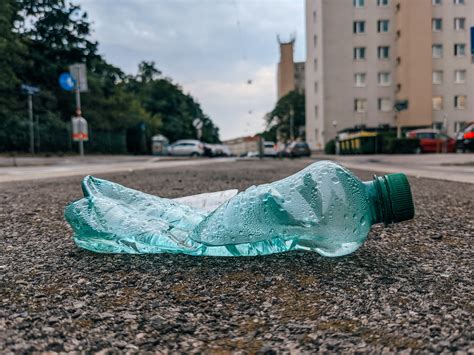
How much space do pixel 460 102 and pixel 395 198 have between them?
130ft

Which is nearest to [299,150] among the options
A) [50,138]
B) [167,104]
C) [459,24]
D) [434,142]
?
[434,142]

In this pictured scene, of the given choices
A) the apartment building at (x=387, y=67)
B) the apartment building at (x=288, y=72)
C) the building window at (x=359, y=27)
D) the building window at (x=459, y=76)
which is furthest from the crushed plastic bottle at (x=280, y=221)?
the apartment building at (x=288, y=72)

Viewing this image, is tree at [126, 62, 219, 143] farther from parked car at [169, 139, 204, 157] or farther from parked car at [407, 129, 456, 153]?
parked car at [407, 129, 456, 153]

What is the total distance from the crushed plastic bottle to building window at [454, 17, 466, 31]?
40.3 metres

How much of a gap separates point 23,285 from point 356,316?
96 cm

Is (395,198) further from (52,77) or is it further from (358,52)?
(358,52)

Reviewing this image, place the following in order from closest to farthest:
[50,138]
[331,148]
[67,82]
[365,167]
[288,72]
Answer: [365,167] < [67,82] < [50,138] < [331,148] < [288,72]

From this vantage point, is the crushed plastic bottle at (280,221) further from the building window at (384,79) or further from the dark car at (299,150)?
the building window at (384,79)

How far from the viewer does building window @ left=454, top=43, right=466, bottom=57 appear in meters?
35.8

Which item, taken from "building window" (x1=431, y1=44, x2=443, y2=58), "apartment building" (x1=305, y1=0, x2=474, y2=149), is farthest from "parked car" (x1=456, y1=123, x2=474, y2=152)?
"building window" (x1=431, y1=44, x2=443, y2=58)

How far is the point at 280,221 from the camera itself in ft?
5.13

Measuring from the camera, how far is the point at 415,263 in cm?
151

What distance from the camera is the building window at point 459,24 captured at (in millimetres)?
35350

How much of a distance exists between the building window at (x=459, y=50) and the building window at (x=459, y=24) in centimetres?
128
